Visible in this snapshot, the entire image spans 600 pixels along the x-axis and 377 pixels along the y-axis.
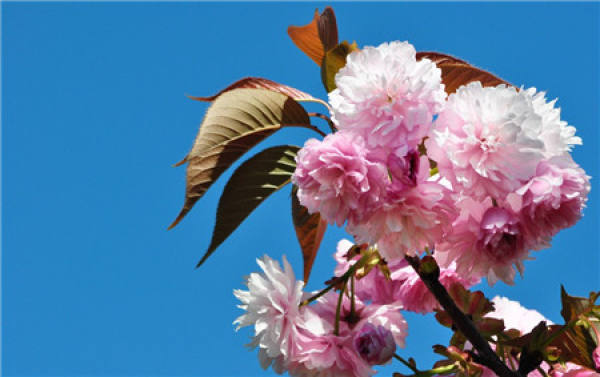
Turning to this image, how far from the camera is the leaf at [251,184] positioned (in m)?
1.01

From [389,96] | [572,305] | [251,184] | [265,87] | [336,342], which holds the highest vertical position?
[265,87]

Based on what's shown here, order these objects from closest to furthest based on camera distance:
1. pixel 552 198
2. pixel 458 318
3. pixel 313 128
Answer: pixel 552 198 → pixel 458 318 → pixel 313 128

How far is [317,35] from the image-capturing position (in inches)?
44.9

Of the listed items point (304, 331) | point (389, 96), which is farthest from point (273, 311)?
point (389, 96)

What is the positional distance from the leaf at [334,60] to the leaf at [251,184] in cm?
13

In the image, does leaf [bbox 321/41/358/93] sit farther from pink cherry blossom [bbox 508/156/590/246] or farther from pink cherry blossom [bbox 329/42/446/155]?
pink cherry blossom [bbox 508/156/590/246]

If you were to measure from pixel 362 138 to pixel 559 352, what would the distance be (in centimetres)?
45

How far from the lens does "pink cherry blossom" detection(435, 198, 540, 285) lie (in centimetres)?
85

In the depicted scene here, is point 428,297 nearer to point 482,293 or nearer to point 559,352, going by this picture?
point 482,293

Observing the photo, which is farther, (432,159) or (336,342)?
(336,342)

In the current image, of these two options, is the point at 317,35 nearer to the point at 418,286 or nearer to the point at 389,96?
the point at 389,96

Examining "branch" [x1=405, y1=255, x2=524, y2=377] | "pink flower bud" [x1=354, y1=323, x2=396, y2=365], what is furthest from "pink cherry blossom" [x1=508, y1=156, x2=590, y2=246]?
"pink flower bud" [x1=354, y1=323, x2=396, y2=365]

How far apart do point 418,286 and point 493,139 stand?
0.35 metres

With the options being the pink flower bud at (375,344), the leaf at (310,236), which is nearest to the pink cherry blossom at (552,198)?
the pink flower bud at (375,344)
